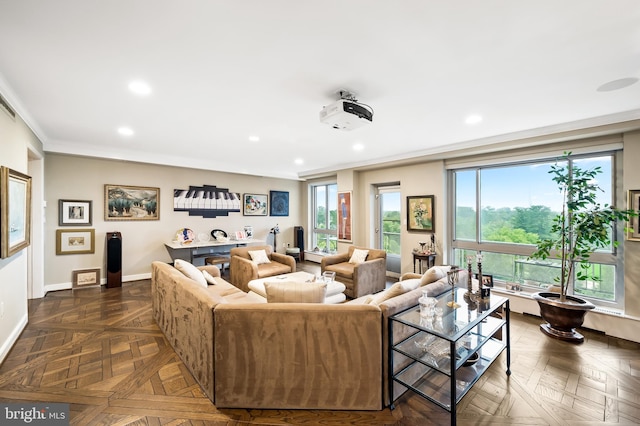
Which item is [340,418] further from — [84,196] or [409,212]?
[84,196]

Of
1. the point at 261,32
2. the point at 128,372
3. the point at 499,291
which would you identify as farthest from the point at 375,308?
the point at 499,291

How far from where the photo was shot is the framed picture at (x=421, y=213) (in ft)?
16.3

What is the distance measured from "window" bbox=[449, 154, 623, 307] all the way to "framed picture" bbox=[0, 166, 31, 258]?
586cm

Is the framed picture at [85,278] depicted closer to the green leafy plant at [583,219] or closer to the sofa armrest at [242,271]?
the sofa armrest at [242,271]

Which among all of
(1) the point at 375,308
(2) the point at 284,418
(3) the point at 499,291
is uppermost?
(1) the point at 375,308

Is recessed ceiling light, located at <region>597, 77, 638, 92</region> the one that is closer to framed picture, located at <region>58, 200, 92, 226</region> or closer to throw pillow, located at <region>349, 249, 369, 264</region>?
throw pillow, located at <region>349, 249, 369, 264</region>

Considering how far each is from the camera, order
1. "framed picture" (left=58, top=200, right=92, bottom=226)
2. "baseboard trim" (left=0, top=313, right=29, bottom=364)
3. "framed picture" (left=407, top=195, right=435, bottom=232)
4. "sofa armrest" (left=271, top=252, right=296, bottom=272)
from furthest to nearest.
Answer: "framed picture" (left=407, top=195, right=435, bottom=232), "sofa armrest" (left=271, top=252, right=296, bottom=272), "framed picture" (left=58, top=200, right=92, bottom=226), "baseboard trim" (left=0, top=313, right=29, bottom=364)

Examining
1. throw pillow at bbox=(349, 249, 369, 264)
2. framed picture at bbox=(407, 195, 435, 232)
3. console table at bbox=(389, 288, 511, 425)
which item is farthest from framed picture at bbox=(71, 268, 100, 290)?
framed picture at bbox=(407, 195, 435, 232)

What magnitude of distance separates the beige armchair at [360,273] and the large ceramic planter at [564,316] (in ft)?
7.23

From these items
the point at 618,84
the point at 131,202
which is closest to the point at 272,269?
→ the point at 131,202

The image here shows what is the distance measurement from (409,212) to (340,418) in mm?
4060

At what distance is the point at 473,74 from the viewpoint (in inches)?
84.6

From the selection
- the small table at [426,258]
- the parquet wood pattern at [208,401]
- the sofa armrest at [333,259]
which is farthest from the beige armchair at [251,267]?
the small table at [426,258]

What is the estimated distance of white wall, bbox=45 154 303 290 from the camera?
4656 mm
